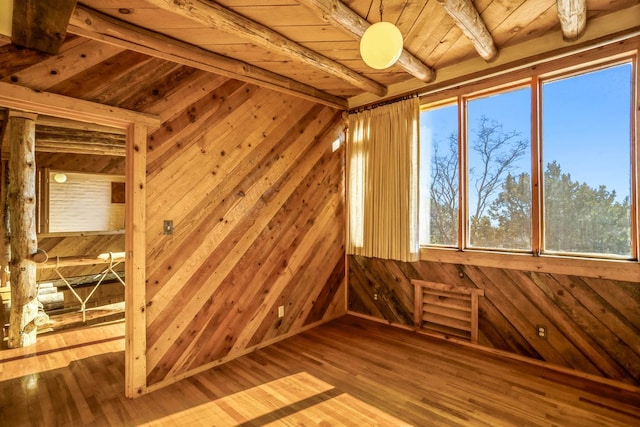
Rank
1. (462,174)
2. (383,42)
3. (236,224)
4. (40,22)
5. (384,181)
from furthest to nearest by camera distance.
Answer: (384,181)
(462,174)
(236,224)
(383,42)
(40,22)

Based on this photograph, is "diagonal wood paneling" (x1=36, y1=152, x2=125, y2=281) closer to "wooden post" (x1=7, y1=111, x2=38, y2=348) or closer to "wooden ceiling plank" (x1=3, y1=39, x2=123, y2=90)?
"wooden post" (x1=7, y1=111, x2=38, y2=348)

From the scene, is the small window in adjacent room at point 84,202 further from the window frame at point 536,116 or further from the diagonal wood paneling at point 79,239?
the window frame at point 536,116

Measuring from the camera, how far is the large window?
2494 millimetres

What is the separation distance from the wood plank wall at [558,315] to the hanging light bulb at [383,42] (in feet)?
7.58

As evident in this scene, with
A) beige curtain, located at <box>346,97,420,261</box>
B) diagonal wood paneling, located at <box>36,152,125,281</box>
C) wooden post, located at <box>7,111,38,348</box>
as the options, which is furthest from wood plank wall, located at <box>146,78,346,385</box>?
diagonal wood paneling, located at <box>36,152,125,281</box>

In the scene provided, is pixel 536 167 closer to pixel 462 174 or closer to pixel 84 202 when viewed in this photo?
pixel 462 174

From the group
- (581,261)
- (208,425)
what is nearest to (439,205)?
(581,261)

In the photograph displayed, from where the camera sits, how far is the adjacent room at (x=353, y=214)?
2162mm

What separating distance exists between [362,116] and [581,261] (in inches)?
104

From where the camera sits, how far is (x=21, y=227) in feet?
10.8

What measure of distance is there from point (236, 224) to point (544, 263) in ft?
9.15

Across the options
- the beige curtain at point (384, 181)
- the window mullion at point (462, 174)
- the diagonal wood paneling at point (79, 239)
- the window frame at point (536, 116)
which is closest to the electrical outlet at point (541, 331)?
the window frame at point (536, 116)

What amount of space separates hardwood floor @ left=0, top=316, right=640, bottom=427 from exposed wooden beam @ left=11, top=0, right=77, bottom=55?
7.23 feet

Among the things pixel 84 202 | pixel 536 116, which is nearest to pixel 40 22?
pixel 536 116
